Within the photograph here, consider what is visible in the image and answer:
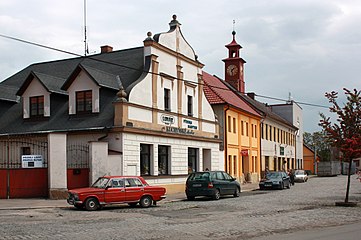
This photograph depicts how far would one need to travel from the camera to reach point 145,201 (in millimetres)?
22266

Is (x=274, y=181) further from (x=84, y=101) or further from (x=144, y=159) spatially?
(x=84, y=101)

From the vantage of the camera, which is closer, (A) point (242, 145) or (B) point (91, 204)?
(B) point (91, 204)

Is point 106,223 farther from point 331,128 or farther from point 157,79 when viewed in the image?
point 157,79

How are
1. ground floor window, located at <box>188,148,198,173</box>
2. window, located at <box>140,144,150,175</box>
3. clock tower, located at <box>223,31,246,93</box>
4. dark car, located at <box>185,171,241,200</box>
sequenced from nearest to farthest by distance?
dark car, located at <box>185,171,241,200</box> → window, located at <box>140,144,150,175</box> → ground floor window, located at <box>188,148,198,173</box> → clock tower, located at <box>223,31,246,93</box>

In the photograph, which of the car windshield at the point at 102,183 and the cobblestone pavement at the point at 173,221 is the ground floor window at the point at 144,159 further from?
the car windshield at the point at 102,183

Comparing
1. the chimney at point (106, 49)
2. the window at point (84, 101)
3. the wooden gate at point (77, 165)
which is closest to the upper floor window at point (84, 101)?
the window at point (84, 101)

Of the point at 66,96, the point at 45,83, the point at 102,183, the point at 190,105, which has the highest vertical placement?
the point at 45,83

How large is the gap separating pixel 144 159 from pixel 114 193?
28.6 ft

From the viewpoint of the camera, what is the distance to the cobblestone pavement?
45.4 feet

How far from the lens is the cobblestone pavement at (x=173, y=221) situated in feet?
45.4

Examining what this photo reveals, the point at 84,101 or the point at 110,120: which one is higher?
the point at 84,101

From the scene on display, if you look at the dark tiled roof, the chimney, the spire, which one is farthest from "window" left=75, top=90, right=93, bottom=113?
the chimney

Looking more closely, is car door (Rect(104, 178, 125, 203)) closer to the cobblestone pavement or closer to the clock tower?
→ the cobblestone pavement

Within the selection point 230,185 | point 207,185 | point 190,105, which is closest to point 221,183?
point 230,185
